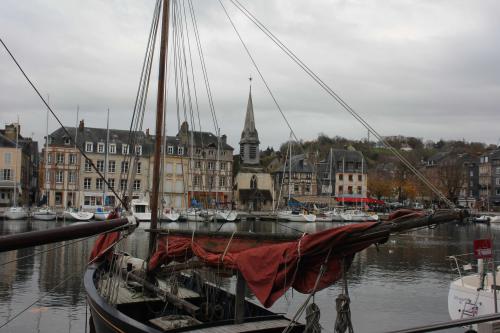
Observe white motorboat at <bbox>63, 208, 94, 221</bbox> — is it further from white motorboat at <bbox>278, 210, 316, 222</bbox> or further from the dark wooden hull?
the dark wooden hull

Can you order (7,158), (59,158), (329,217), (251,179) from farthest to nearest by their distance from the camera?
(251,179) < (329,217) < (59,158) < (7,158)

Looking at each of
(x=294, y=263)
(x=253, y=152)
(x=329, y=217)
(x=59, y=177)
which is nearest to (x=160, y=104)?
(x=294, y=263)

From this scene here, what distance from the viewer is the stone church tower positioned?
3504 inches

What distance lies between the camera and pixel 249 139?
3497 inches

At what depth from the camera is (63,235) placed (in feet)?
19.7

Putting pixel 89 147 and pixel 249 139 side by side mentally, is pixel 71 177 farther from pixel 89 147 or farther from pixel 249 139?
pixel 249 139

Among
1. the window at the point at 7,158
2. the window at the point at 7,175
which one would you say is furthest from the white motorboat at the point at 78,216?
the window at the point at 7,158

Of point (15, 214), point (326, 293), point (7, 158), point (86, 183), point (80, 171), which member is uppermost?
point (7, 158)

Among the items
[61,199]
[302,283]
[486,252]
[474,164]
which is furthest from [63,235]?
[474,164]

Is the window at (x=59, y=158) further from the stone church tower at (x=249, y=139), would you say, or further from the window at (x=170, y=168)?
the stone church tower at (x=249, y=139)

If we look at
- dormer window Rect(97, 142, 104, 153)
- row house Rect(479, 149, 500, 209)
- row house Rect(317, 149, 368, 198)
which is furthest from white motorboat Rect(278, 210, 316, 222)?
row house Rect(479, 149, 500, 209)

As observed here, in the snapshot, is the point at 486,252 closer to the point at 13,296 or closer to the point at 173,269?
the point at 173,269

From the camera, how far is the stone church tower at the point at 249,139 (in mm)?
89000

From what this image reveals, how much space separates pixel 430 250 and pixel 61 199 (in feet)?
182
